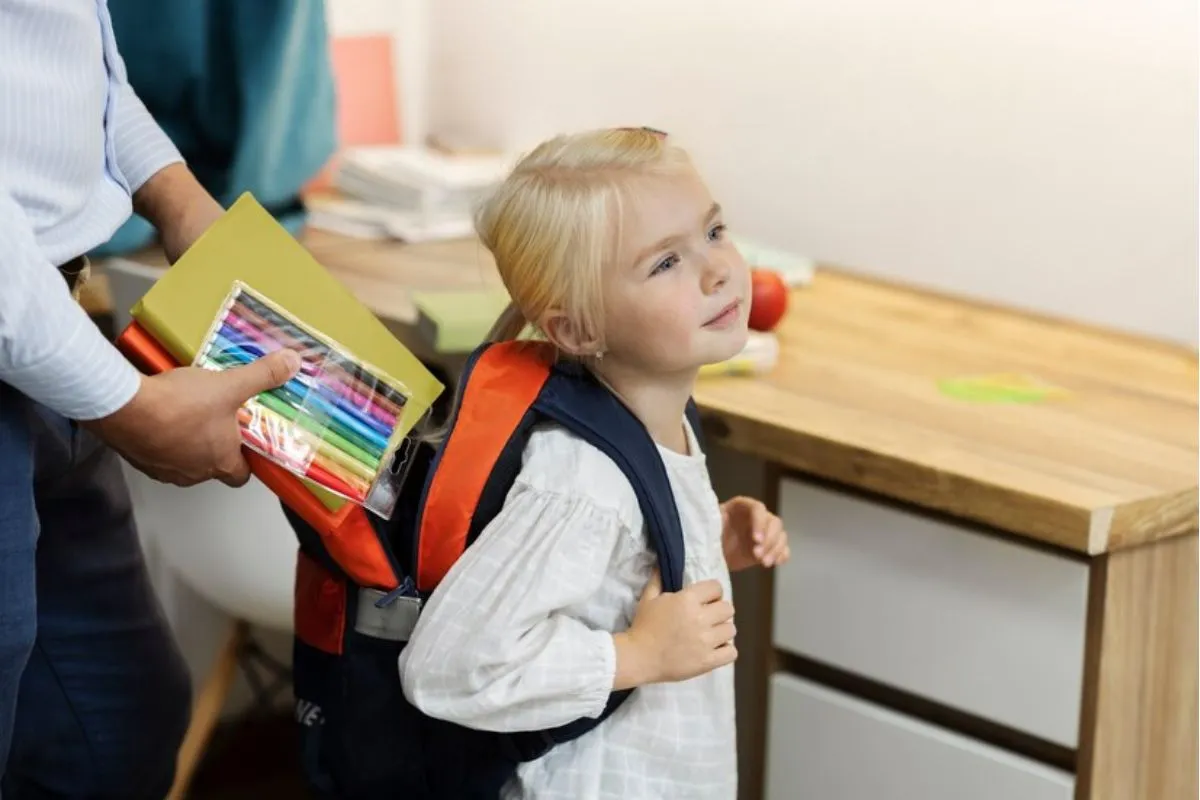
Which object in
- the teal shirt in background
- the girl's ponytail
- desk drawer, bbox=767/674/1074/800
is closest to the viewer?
the girl's ponytail

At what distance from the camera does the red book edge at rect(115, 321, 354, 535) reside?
3.84ft

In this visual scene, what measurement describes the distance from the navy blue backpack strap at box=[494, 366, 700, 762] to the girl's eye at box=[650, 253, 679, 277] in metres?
0.10

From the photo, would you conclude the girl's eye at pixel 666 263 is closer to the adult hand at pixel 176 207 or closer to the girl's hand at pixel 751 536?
the girl's hand at pixel 751 536

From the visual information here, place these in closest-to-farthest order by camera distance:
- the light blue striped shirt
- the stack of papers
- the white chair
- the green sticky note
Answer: the light blue striped shirt → the green sticky note → the white chair → the stack of papers

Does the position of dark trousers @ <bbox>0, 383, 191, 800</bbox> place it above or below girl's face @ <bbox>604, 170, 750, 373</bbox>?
below

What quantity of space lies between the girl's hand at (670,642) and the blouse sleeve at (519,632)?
0.6 inches

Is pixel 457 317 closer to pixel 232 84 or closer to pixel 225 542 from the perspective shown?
pixel 225 542

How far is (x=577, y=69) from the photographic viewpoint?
7.50 ft

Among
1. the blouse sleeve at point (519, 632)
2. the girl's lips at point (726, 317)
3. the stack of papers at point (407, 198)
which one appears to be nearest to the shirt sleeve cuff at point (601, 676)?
the blouse sleeve at point (519, 632)

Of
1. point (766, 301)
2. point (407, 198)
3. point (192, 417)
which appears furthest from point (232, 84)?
point (192, 417)

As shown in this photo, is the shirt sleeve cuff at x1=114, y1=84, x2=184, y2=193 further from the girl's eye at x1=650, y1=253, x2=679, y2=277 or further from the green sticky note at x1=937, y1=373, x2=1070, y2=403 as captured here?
the green sticky note at x1=937, y1=373, x2=1070, y2=403

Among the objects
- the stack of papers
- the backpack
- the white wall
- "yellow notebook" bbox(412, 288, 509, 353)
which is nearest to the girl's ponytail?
the backpack

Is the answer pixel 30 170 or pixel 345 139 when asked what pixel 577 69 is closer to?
pixel 345 139

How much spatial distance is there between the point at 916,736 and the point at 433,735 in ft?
1.60
